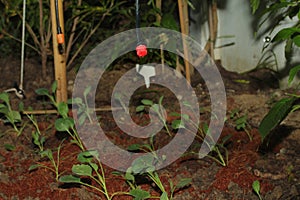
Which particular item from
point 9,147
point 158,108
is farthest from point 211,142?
point 9,147

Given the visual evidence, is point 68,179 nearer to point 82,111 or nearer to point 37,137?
point 37,137

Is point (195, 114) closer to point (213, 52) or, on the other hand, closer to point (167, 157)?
point (167, 157)

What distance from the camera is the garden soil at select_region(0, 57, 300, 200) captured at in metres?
1.56

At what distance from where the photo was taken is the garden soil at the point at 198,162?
156 cm

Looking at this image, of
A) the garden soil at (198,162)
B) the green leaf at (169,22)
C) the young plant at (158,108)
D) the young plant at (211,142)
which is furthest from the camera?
the green leaf at (169,22)

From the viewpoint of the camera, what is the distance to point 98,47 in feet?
9.42

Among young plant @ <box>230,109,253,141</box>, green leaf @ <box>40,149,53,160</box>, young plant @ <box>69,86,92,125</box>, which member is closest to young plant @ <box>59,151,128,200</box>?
green leaf @ <box>40,149,53,160</box>

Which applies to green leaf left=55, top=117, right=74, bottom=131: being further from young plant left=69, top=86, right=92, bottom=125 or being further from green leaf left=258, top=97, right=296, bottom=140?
green leaf left=258, top=97, right=296, bottom=140

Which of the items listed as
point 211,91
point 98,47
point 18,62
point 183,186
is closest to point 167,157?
point 183,186

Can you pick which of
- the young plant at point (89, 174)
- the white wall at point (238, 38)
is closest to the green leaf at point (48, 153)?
the young plant at point (89, 174)

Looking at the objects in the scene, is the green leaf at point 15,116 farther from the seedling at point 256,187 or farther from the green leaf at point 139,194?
the seedling at point 256,187

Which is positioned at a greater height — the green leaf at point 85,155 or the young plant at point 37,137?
the green leaf at point 85,155

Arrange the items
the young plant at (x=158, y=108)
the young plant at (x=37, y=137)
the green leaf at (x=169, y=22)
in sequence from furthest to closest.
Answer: the green leaf at (x=169, y=22) < the young plant at (x=158, y=108) < the young plant at (x=37, y=137)

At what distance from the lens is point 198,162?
1.73 meters
